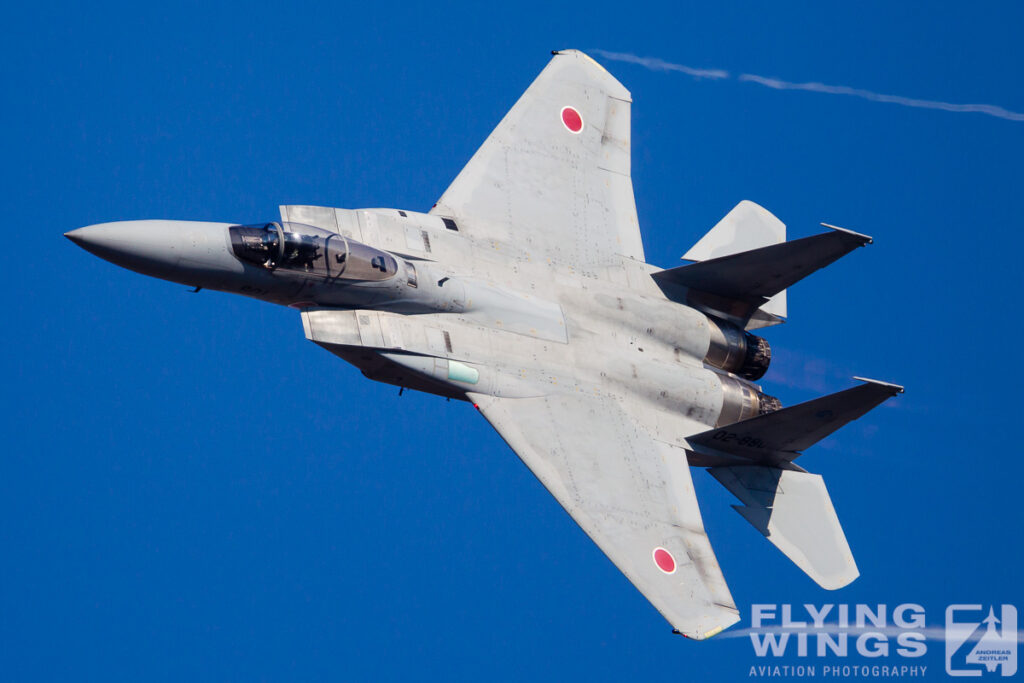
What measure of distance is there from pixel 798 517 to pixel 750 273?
3410 millimetres

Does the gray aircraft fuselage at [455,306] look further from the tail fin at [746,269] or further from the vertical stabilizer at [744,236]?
the vertical stabilizer at [744,236]

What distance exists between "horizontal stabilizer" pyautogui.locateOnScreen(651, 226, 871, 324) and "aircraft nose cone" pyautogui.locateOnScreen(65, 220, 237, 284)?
21.4 feet

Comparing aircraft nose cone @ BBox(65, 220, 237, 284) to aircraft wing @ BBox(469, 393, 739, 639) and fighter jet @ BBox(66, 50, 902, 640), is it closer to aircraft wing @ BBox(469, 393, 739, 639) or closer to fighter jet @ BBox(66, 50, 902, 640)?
fighter jet @ BBox(66, 50, 902, 640)

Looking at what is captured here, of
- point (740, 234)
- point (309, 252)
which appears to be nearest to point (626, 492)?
point (740, 234)

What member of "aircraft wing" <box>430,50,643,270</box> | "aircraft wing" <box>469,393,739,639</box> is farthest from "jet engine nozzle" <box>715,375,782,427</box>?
"aircraft wing" <box>430,50,643,270</box>

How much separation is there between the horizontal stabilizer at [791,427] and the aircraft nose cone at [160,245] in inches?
271

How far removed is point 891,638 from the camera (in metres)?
24.1

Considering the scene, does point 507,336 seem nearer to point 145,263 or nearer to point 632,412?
point 632,412

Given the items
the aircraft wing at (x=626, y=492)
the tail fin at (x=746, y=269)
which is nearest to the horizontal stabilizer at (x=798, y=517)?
the aircraft wing at (x=626, y=492)

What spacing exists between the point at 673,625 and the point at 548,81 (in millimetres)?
8625

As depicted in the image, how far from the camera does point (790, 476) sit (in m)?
22.5

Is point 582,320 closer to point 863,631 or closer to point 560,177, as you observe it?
point 560,177

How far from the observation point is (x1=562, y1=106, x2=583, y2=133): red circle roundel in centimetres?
2395

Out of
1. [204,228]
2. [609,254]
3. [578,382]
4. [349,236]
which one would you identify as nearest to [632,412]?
[578,382]
